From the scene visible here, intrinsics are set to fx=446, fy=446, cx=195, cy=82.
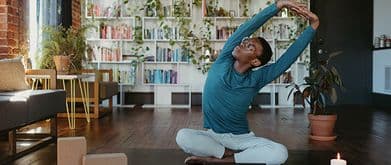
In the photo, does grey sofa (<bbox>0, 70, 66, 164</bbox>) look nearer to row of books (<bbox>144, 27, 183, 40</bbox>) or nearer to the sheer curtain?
the sheer curtain

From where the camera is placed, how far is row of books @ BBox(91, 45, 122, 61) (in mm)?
8016

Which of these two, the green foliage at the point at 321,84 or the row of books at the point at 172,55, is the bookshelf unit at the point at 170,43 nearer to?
the row of books at the point at 172,55

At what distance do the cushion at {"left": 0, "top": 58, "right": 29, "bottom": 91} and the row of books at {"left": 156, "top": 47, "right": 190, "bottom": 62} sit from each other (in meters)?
3.97

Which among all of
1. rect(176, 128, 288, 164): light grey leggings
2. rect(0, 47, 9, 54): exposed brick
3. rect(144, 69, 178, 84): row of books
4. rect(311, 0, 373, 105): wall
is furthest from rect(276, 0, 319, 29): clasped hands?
rect(311, 0, 373, 105): wall

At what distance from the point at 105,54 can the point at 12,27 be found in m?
3.19

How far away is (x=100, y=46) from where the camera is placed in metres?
8.14

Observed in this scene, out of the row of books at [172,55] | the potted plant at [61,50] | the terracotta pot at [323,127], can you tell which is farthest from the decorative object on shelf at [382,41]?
the potted plant at [61,50]

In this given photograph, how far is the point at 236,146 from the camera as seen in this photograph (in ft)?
8.24

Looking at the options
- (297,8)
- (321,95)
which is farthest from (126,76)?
(297,8)

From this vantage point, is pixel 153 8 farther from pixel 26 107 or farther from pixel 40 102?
pixel 26 107

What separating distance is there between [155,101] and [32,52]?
9.11 ft

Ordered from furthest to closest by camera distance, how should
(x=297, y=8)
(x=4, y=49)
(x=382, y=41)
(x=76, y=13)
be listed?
1. (x=382, y=41)
2. (x=76, y=13)
3. (x=4, y=49)
4. (x=297, y=8)

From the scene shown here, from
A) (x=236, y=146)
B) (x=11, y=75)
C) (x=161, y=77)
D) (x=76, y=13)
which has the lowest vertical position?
(x=236, y=146)

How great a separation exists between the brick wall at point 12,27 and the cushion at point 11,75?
0.57 meters
